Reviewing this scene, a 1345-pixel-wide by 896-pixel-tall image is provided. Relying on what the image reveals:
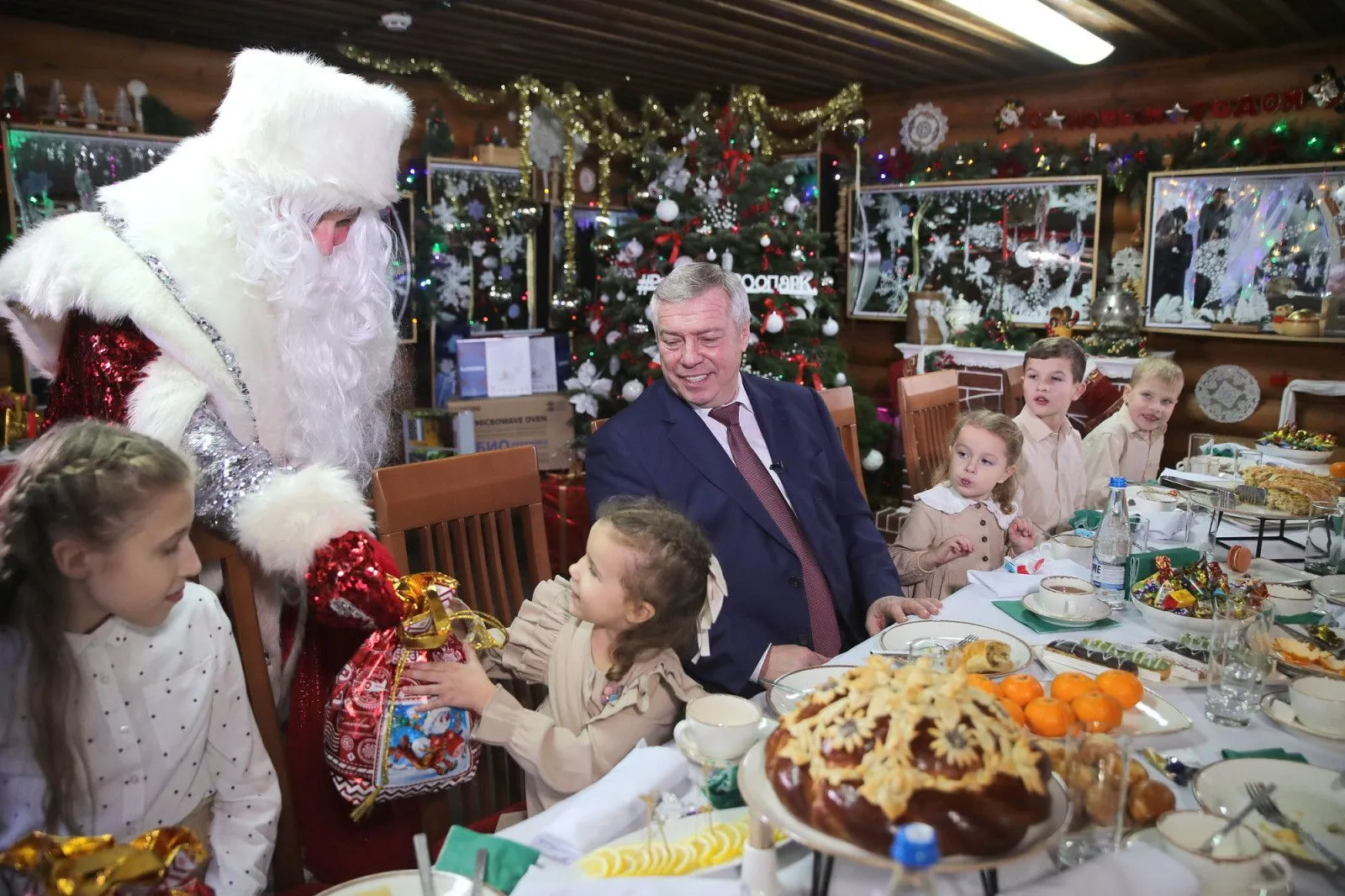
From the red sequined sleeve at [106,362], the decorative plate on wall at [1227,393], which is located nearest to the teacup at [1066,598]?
the red sequined sleeve at [106,362]

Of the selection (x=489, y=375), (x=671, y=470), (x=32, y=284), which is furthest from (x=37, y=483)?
(x=489, y=375)

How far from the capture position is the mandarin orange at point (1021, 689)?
1400 millimetres

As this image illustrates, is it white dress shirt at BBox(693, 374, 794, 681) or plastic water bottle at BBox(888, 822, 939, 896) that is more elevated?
white dress shirt at BBox(693, 374, 794, 681)

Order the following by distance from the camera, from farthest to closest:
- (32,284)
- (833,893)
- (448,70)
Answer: (448,70), (32,284), (833,893)

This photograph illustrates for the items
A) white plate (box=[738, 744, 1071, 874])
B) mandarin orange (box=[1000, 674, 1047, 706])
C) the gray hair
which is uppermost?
the gray hair

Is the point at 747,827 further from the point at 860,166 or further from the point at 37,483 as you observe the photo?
the point at 860,166

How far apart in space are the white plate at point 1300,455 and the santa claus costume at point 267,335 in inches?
139

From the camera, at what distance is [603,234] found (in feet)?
21.5

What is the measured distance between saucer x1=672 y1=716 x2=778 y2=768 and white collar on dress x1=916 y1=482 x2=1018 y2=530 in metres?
1.81

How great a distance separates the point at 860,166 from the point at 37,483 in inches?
281

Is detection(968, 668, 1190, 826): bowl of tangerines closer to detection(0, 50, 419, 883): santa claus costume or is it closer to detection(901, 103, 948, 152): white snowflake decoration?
detection(0, 50, 419, 883): santa claus costume

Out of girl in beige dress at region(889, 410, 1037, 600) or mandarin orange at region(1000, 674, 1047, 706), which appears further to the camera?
girl in beige dress at region(889, 410, 1037, 600)

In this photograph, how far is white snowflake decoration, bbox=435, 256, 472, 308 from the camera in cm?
649

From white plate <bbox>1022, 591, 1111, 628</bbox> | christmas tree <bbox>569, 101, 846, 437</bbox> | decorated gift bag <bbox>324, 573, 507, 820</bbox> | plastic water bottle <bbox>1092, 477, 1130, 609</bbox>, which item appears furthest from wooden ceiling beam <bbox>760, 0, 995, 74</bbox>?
decorated gift bag <bbox>324, 573, 507, 820</bbox>
